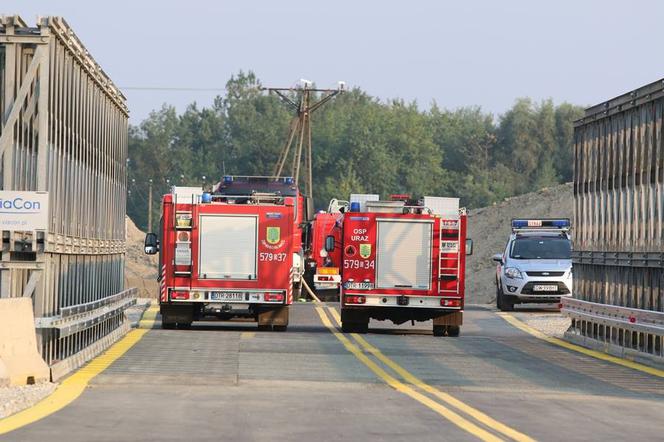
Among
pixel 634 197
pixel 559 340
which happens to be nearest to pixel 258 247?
pixel 559 340

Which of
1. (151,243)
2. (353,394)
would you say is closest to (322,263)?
(151,243)

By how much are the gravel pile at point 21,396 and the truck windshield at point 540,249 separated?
29.3 meters

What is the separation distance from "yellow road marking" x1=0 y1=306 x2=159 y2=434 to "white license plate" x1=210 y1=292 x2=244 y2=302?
11.9 feet

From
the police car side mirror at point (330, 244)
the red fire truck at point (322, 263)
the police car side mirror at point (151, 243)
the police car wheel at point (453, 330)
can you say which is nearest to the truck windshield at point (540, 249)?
the red fire truck at point (322, 263)

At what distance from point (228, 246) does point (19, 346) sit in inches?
572

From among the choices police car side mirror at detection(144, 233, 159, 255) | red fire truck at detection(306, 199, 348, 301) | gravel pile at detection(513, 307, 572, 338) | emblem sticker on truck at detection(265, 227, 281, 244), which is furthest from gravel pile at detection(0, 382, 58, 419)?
red fire truck at detection(306, 199, 348, 301)

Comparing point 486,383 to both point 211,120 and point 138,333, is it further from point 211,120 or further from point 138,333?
point 211,120

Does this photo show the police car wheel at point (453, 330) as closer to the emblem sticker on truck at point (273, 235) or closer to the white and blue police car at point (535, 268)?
the emblem sticker on truck at point (273, 235)

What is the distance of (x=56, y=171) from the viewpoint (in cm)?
2017

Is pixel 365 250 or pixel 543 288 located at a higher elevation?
pixel 365 250

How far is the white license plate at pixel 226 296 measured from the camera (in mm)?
30688

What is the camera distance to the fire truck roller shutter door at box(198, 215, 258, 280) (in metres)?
30.9

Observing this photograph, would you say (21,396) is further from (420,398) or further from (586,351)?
(586,351)

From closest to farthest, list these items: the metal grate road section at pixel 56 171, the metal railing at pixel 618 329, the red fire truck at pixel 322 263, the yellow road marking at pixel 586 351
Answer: the metal grate road section at pixel 56 171, the yellow road marking at pixel 586 351, the metal railing at pixel 618 329, the red fire truck at pixel 322 263
